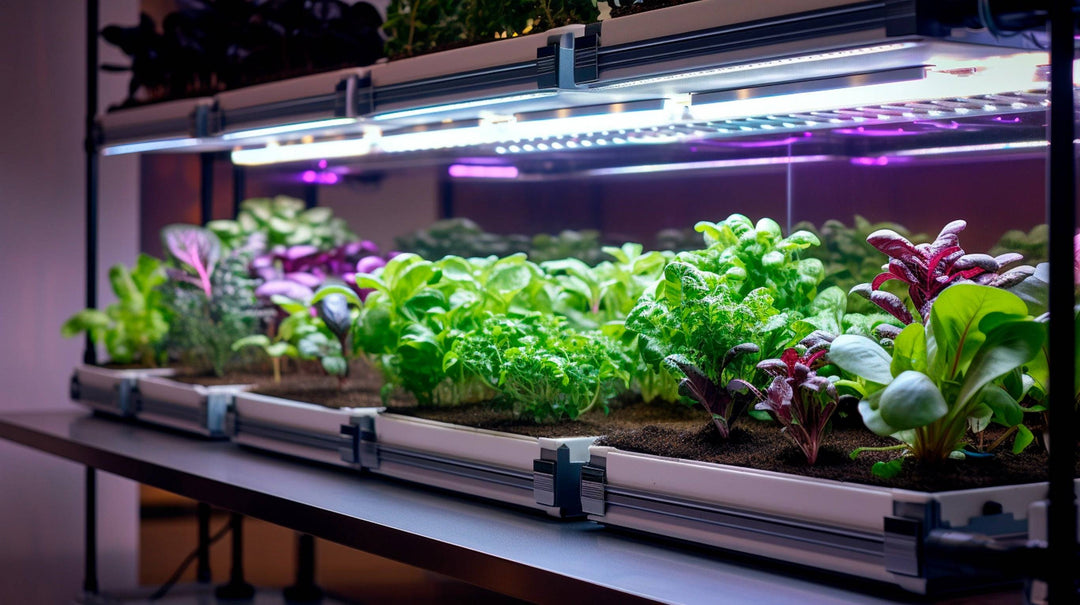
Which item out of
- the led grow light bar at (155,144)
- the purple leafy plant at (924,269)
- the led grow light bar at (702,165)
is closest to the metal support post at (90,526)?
the led grow light bar at (155,144)

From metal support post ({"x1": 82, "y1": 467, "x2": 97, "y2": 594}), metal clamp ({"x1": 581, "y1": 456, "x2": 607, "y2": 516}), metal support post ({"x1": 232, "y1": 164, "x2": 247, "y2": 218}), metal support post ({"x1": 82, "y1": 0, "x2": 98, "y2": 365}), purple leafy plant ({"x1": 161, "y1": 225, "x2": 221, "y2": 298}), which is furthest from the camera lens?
metal support post ({"x1": 232, "y1": 164, "x2": 247, "y2": 218})

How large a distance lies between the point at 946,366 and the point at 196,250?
2.37 metres

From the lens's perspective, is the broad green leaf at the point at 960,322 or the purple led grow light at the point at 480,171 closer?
the broad green leaf at the point at 960,322

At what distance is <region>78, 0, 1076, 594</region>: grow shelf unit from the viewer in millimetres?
1256

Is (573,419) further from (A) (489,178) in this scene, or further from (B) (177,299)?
(B) (177,299)

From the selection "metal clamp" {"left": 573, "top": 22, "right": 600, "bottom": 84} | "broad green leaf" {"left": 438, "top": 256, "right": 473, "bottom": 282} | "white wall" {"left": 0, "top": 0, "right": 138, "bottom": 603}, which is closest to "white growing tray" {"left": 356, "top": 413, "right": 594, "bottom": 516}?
"broad green leaf" {"left": 438, "top": 256, "right": 473, "bottom": 282}

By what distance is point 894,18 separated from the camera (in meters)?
1.33

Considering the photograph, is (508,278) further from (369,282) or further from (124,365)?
(124,365)

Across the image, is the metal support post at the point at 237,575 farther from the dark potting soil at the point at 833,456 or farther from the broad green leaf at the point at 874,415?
the broad green leaf at the point at 874,415

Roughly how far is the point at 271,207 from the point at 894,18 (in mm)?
2742

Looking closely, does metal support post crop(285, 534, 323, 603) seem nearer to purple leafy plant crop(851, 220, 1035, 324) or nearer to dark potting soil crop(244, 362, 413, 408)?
dark potting soil crop(244, 362, 413, 408)

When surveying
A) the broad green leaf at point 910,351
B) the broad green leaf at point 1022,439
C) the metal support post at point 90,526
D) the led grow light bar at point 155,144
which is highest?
the led grow light bar at point 155,144

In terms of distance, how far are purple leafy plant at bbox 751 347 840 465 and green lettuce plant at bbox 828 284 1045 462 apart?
0.21 ft

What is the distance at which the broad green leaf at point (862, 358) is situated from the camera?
1347 mm
